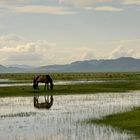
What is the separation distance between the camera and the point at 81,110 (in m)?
37.8

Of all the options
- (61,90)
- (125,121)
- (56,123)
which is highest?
(61,90)

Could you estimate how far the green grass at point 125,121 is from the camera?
26934 millimetres

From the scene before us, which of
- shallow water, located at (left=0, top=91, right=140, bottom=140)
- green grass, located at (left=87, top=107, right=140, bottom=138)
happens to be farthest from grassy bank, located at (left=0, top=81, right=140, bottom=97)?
green grass, located at (left=87, top=107, right=140, bottom=138)

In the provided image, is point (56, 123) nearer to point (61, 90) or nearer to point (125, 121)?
point (125, 121)

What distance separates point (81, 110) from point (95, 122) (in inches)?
309

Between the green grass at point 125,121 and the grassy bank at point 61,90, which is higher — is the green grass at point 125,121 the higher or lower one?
the lower one

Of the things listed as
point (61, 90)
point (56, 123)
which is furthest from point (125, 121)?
point (61, 90)

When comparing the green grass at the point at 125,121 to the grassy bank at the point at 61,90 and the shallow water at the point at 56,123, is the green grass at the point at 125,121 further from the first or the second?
the grassy bank at the point at 61,90

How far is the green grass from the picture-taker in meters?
26.9

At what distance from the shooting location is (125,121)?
29625 millimetres

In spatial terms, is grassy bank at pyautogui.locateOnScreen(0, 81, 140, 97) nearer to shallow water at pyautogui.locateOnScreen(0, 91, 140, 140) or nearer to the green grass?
shallow water at pyautogui.locateOnScreen(0, 91, 140, 140)

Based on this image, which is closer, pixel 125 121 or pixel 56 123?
pixel 125 121

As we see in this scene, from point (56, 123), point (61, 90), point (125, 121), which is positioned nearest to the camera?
point (125, 121)

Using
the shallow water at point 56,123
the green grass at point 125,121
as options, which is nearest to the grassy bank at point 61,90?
the shallow water at point 56,123
